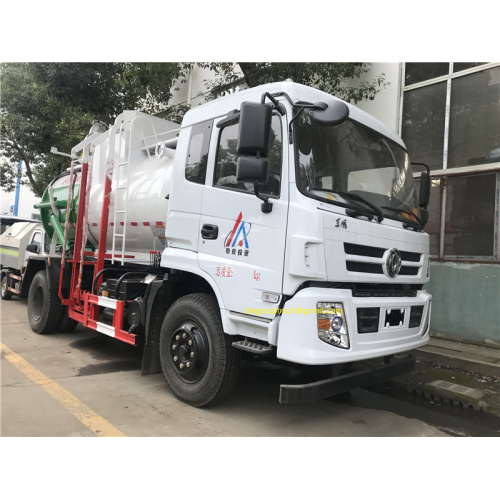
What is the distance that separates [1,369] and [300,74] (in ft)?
19.5

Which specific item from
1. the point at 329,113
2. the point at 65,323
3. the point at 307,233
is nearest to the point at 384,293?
the point at 307,233

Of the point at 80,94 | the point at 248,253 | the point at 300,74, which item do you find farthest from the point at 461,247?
the point at 80,94

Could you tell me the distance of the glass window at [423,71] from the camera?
23.6 feet

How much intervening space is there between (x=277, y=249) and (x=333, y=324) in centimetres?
69

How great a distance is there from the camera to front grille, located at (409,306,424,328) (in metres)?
3.80

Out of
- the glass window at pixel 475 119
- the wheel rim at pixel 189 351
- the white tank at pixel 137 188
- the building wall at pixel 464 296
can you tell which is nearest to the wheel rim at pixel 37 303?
the white tank at pixel 137 188

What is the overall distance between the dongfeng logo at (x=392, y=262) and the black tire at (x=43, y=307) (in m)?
5.10

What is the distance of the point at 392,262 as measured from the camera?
138 inches

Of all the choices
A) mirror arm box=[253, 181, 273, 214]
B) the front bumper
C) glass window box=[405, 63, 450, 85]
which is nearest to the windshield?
mirror arm box=[253, 181, 273, 214]

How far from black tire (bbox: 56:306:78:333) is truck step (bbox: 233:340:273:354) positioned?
4.24 m

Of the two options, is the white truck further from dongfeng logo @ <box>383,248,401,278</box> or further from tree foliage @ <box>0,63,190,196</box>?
dongfeng logo @ <box>383,248,401,278</box>

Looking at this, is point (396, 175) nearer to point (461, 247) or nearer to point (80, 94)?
point (461, 247)

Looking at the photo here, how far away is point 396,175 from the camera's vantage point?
4.02 m

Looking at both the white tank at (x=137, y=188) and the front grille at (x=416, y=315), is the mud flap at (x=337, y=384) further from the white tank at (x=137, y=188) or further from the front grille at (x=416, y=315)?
the white tank at (x=137, y=188)
